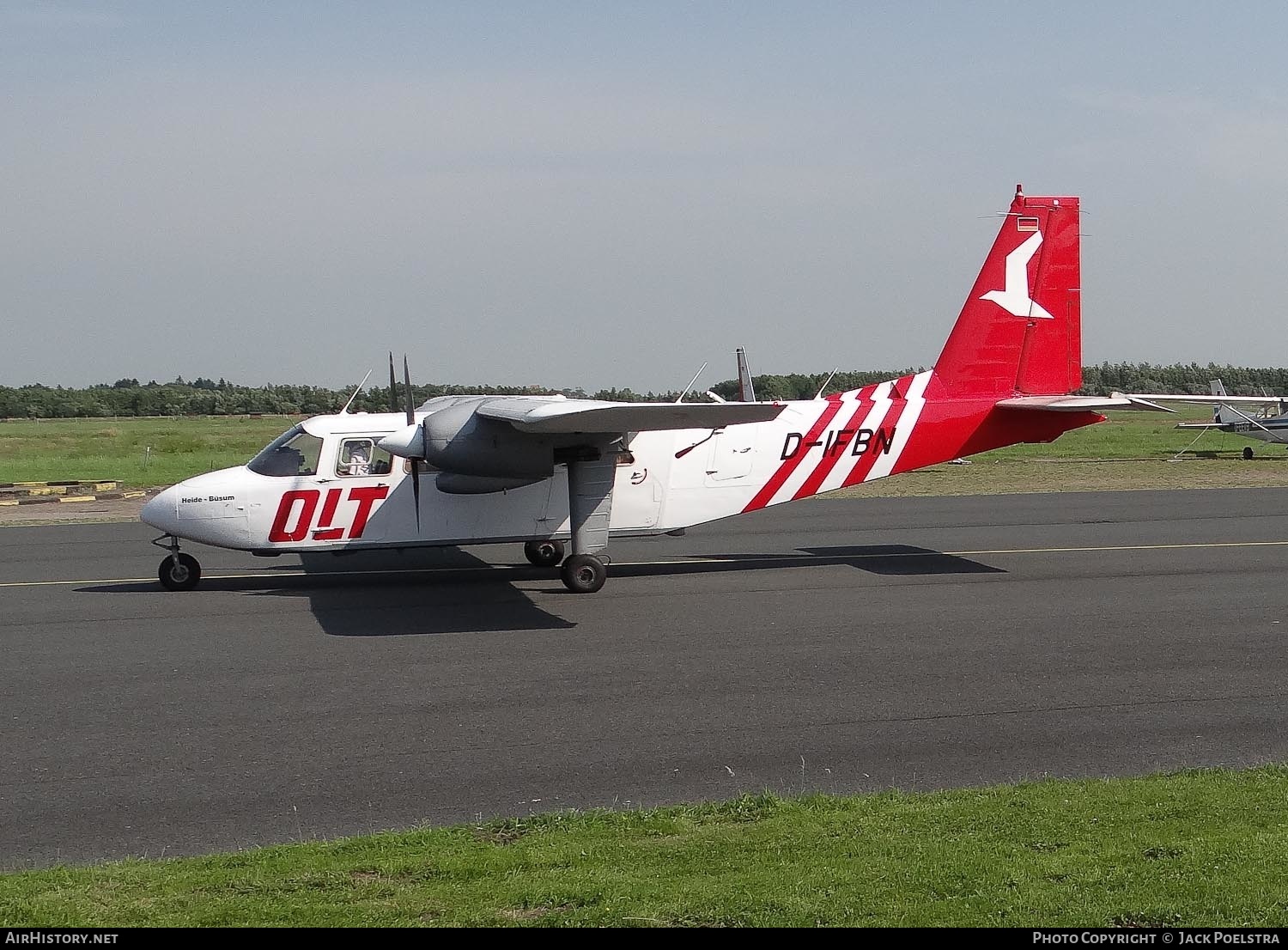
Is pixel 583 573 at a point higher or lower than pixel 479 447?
lower

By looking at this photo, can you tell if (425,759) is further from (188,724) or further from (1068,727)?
(1068,727)

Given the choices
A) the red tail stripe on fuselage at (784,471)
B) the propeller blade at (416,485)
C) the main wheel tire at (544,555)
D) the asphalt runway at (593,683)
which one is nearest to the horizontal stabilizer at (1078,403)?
the asphalt runway at (593,683)

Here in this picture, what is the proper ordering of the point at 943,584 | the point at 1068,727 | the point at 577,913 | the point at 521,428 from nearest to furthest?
the point at 577,913 < the point at 1068,727 < the point at 521,428 < the point at 943,584

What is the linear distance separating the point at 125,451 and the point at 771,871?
55039 mm

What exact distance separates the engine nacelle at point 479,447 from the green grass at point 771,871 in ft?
27.3

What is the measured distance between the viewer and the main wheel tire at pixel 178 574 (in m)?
15.8

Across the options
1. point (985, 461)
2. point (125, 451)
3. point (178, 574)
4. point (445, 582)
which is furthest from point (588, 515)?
point (125, 451)

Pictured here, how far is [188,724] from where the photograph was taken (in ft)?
30.6

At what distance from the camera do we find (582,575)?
51.1ft

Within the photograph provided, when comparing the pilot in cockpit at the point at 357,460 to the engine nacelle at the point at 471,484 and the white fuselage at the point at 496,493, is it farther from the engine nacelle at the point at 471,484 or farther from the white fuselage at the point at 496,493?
the engine nacelle at the point at 471,484

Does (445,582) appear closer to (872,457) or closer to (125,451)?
(872,457)

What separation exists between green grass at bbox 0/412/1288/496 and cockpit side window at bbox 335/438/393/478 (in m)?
16.7

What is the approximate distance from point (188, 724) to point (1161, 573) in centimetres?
1283

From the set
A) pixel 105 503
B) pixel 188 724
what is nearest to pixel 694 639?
pixel 188 724
